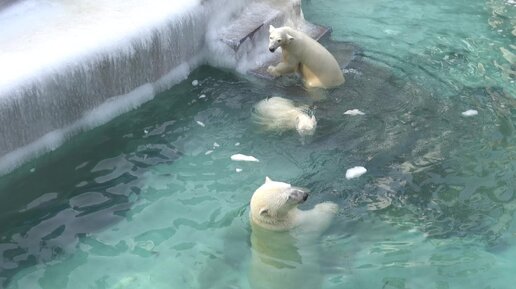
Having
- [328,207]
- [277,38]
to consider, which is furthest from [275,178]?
[277,38]

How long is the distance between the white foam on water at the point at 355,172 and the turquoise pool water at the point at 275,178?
6 cm

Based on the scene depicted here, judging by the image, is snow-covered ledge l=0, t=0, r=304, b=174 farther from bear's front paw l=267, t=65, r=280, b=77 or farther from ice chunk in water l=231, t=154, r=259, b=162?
ice chunk in water l=231, t=154, r=259, b=162

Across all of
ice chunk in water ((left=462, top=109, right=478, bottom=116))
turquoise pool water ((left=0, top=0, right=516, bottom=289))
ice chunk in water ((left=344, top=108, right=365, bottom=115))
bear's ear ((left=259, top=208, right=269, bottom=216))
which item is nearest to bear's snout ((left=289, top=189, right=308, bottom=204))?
bear's ear ((left=259, top=208, right=269, bottom=216))

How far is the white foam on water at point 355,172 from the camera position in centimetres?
545

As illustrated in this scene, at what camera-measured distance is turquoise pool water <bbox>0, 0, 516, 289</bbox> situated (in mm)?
4609

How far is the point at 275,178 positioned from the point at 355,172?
0.69 metres

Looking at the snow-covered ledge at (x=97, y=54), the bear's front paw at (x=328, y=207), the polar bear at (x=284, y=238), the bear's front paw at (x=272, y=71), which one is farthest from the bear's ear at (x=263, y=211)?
the bear's front paw at (x=272, y=71)

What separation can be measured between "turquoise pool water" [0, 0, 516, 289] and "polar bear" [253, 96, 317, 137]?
4.6 inches

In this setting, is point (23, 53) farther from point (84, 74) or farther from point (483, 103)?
point (483, 103)

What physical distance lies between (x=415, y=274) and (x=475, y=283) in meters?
0.42

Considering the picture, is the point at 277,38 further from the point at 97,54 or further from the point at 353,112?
the point at 97,54

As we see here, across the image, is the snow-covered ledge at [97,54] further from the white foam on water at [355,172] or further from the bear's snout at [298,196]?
the bear's snout at [298,196]

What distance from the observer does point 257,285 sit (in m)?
4.40

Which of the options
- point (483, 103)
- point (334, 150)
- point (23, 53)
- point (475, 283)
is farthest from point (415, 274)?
point (23, 53)
